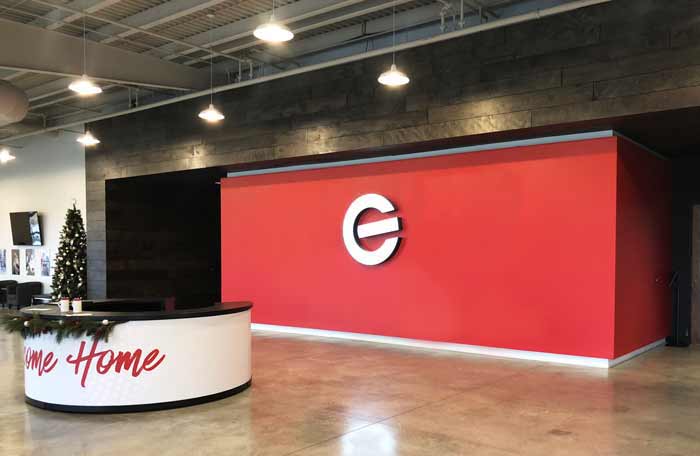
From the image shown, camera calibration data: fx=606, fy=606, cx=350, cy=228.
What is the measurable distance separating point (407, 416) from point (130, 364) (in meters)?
2.43

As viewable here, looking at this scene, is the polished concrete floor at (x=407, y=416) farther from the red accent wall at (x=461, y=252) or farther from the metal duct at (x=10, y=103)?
the metal duct at (x=10, y=103)

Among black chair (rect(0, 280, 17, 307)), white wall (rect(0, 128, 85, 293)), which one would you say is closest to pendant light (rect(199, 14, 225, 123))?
white wall (rect(0, 128, 85, 293))

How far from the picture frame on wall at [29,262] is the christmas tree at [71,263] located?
2.82 metres

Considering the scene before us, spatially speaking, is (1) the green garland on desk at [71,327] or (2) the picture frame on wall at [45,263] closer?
(1) the green garland on desk at [71,327]

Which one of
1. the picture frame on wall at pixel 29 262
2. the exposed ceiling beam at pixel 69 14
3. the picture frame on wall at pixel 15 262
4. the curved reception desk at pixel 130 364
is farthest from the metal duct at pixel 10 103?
the picture frame on wall at pixel 15 262

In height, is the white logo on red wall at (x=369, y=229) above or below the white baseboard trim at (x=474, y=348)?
above

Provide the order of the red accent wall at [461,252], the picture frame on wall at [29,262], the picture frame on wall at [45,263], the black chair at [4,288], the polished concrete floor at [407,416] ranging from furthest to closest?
the picture frame on wall at [29,262] → the black chair at [4,288] → the picture frame on wall at [45,263] → the red accent wall at [461,252] → the polished concrete floor at [407,416]

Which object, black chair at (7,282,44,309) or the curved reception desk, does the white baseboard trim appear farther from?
black chair at (7,282,44,309)

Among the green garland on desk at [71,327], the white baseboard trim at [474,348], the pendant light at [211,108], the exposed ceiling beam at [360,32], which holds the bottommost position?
the white baseboard trim at [474,348]

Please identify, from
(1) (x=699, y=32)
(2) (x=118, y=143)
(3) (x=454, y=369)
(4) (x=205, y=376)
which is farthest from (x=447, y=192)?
(2) (x=118, y=143)

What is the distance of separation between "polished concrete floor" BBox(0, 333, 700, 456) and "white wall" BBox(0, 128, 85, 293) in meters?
7.77

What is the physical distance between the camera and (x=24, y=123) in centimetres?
1459

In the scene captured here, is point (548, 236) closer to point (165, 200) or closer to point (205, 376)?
point (205, 376)

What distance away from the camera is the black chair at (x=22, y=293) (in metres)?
14.4
